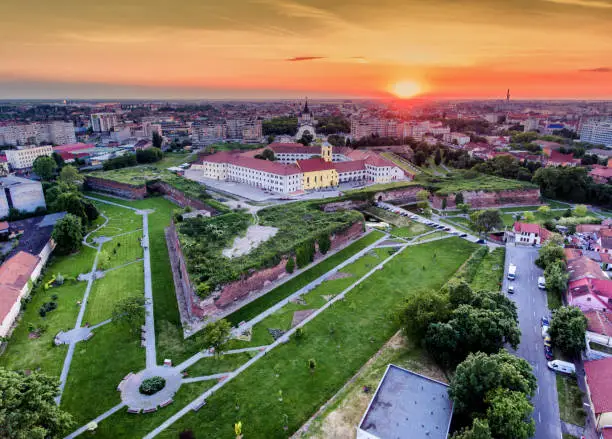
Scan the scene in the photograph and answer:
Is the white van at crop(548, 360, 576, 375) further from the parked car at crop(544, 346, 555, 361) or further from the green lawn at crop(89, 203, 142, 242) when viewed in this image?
the green lawn at crop(89, 203, 142, 242)

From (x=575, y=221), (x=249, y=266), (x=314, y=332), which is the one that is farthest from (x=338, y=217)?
(x=575, y=221)

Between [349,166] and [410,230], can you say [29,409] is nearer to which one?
[410,230]

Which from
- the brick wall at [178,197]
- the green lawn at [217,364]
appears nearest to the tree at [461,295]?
the green lawn at [217,364]

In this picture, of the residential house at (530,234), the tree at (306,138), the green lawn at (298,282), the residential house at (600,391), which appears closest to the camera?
the residential house at (600,391)

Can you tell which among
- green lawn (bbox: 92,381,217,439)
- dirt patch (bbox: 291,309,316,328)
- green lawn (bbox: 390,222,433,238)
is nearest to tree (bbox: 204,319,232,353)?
green lawn (bbox: 92,381,217,439)

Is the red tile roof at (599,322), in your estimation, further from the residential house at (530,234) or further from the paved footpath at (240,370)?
the paved footpath at (240,370)

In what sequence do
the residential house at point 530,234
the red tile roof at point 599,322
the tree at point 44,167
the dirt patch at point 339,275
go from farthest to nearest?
the tree at point 44,167
the residential house at point 530,234
the dirt patch at point 339,275
the red tile roof at point 599,322
